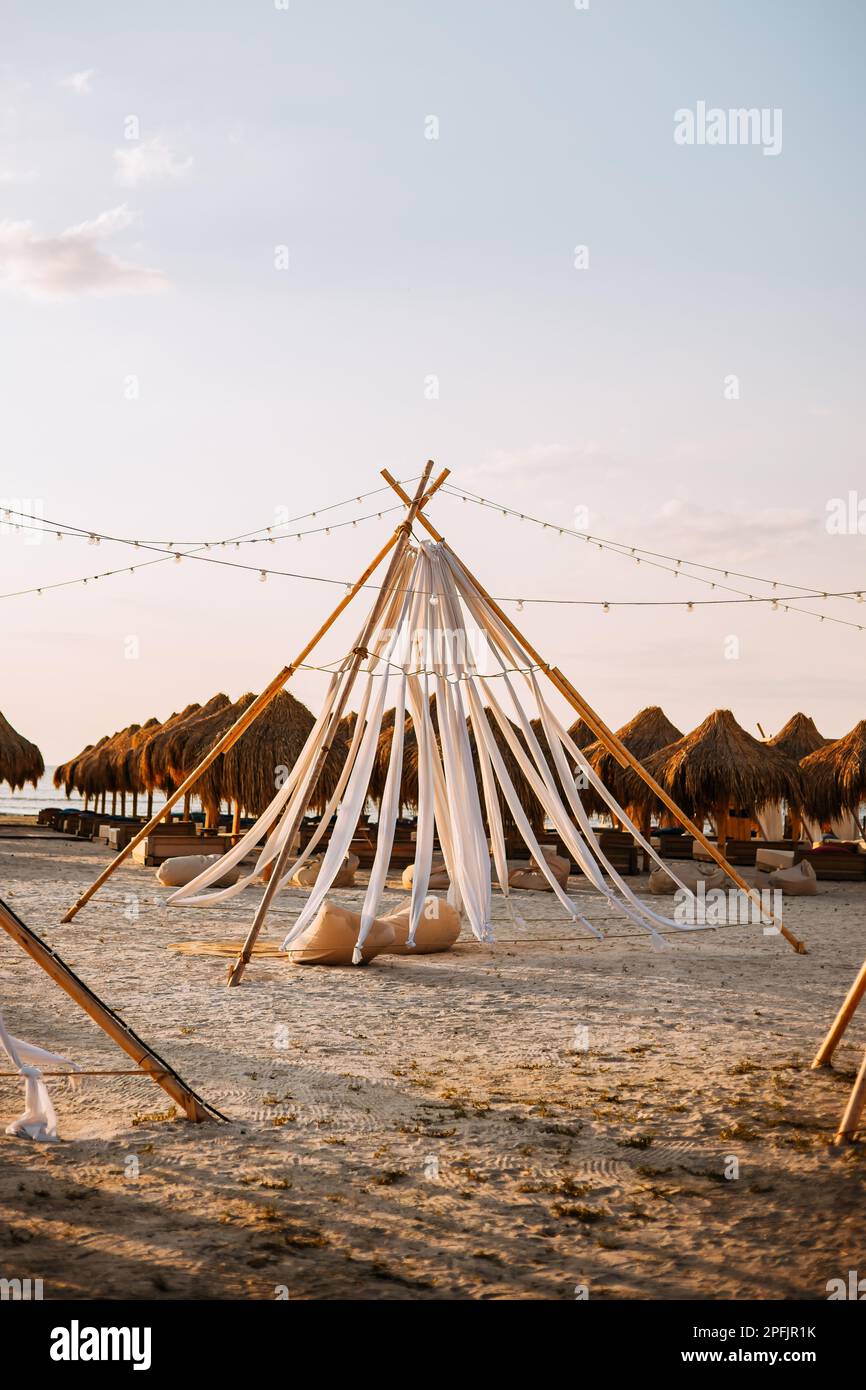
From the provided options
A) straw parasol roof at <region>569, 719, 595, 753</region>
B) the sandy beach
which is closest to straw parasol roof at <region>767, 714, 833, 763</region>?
straw parasol roof at <region>569, 719, 595, 753</region>

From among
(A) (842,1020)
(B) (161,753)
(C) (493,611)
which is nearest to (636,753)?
(B) (161,753)

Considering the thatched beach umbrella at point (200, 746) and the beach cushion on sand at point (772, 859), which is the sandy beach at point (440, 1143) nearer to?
the beach cushion on sand at point (772, 859)

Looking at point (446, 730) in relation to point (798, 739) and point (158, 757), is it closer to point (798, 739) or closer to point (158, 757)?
point (158, 757)

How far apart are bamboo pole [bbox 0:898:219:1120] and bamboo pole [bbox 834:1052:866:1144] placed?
2.20 metres

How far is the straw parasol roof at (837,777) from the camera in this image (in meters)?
19.9

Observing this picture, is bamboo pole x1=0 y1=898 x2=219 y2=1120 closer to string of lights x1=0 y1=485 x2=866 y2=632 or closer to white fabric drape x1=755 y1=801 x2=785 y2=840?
string of lights x1=0 y1=485 x2=866 y2=632

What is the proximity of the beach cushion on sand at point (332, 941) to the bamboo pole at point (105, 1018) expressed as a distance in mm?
3635

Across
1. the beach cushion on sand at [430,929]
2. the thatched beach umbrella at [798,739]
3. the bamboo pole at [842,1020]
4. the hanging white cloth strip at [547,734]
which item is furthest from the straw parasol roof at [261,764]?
the bamboo pole at [842,1020]

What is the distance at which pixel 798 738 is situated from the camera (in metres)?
26.8

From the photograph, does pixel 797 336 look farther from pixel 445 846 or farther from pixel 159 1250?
pixel 159 1250

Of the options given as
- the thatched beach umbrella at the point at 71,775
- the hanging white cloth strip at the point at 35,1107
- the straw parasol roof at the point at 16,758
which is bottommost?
the hanging white cloth strip at the point at 35,1107

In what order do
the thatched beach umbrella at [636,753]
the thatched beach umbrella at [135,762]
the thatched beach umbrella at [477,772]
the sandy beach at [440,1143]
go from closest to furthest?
the sandy beach at [440,1143] < the thatched beach umbrella at [477,772] < the thatched beach umbrella at [636,753] < the thatched beach umbrella at [135,762]

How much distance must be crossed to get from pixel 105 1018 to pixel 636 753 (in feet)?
65.9
